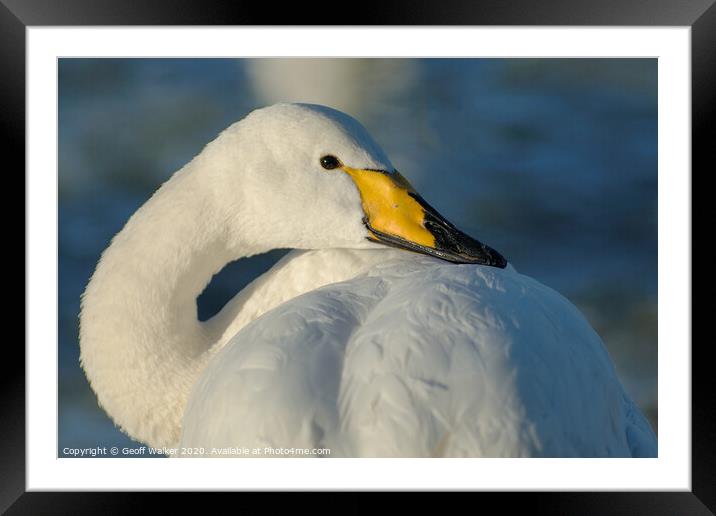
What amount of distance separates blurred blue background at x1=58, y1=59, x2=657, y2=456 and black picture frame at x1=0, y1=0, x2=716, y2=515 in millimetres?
456

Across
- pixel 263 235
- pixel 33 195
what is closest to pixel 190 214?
pixel 263 235

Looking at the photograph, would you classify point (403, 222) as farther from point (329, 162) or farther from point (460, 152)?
point (460, 152)

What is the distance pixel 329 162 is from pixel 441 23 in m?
0.61

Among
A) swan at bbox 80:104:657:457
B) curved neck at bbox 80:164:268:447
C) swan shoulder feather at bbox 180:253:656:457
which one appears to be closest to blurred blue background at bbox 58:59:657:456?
curved neck at bbox 80:164:268:447

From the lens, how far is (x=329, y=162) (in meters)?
2.92

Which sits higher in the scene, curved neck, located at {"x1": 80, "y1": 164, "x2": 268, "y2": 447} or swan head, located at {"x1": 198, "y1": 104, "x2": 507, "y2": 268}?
swan head, located at {"x1": 198, "y1": 104, "x2": 507, "y2": 268}

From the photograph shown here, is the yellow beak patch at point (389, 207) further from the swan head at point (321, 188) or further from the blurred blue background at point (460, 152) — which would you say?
the blurred blue background at point (460, 152)

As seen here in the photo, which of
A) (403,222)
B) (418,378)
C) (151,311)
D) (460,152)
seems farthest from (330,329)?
(460,152)

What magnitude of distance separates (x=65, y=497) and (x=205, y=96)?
263 cm

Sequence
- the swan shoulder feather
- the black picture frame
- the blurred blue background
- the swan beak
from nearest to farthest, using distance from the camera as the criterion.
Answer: the swan shoulder feather, the black picture frame, the swan beak, the blurred blue background

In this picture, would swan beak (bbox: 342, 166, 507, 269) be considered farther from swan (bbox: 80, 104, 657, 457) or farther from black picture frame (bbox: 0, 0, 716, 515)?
black picture frame (bbox: 0, 0, 716, 515)

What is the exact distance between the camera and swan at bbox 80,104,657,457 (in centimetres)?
213

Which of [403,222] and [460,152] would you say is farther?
[460,152]

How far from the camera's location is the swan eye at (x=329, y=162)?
9.57 feet
